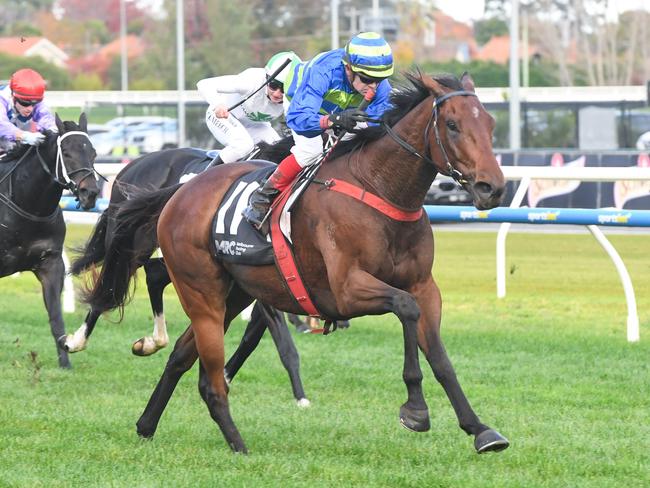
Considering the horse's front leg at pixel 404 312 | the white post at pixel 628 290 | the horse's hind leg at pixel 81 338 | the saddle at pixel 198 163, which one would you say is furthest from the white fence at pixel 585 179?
the horse's front leg at pixel 404 312

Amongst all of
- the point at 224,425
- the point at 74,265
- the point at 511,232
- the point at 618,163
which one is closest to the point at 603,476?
the point at 224,425

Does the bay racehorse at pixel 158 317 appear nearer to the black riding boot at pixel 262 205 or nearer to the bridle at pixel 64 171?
the bridle at pixel 64 171

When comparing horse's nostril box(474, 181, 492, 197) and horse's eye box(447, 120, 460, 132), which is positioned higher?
horse's eye box(447, 120, 460, 132)

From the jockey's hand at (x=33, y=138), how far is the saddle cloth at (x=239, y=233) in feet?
8.62

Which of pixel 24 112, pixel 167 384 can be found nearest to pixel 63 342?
pixel 24 112

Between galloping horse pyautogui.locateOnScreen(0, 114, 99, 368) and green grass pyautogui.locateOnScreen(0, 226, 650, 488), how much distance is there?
61cm

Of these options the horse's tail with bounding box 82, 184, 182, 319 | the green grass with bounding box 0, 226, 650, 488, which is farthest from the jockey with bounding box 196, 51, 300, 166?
the horse's tail with bounding box 82, 184, 182, 319

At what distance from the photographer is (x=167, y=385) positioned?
6059mm

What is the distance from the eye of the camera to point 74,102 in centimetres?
3250

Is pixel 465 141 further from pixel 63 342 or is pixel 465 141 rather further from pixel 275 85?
pixel 63 342

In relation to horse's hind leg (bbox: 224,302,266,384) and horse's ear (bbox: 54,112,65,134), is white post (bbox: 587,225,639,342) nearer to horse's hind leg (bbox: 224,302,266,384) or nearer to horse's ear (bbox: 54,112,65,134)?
horse's hind leg (bbox: 224,302,266,384)

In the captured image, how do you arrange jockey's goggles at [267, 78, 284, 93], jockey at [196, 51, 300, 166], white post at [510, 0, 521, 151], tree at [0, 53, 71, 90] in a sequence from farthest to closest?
tree at [0, 53, 71, 90] < white post at [510, 0, 521, 151] < jockey at [196, 51, 300, 166] < jockey's goggles at [267, 78, 284, 93]

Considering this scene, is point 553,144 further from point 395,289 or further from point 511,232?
point 395,289

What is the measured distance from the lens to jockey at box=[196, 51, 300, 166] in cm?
850
